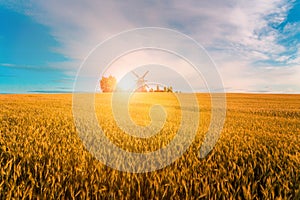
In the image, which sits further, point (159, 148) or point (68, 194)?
point (159, 148)

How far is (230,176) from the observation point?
10.6 feet

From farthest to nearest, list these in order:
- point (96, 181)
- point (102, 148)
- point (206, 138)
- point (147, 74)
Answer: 1. point (147, 74)
2. point (206, 138)
3. point (102, 148)
4. point (96, 181)

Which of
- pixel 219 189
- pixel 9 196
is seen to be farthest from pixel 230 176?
pixel 9 196

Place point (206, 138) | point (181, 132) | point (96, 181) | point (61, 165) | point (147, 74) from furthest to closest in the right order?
point (147, 74) → point (181, 132) → point (206, 138) → point (61, 165) → point (96, 181)

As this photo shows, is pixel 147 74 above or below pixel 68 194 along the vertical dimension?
above

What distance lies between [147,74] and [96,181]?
6383mm

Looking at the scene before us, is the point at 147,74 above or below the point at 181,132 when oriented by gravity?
above

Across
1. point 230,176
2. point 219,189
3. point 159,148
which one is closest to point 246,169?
point 230,176

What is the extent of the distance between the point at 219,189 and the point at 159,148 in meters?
2.12

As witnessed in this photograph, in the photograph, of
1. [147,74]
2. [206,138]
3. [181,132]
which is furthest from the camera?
[147,74]

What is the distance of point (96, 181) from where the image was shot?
3121 mm

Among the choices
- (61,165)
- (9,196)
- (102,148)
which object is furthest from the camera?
(102,148)

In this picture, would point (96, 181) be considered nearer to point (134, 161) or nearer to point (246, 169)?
point (134, 161)

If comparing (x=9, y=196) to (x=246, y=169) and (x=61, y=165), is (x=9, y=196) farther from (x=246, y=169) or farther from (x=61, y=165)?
(x=246, y=169)
